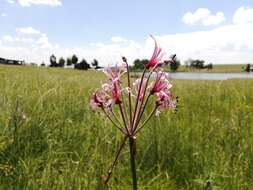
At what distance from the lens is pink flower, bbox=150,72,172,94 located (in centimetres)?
132

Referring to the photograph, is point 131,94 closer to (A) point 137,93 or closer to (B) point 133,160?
(A) point 137,93

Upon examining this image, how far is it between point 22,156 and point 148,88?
Result: 2.14 m

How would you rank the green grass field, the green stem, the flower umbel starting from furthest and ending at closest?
the green grass field, the flower umbel, the green stem

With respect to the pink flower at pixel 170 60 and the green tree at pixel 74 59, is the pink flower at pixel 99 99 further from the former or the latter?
the green tree at pixel 74 59

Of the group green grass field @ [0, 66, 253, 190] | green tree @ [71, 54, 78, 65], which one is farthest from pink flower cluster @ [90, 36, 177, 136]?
green tree @ [71, 54, 78, 65]

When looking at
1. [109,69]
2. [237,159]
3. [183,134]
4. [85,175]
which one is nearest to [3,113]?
[85,175]

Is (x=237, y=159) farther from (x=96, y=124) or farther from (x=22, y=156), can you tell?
(x=22, y=156)

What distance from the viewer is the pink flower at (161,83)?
4.33 feet

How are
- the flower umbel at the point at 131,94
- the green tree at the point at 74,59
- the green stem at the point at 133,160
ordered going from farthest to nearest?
the green tree at the point at 74,59 < the flower umbel at the point at 131,94 < the green stem at the point at 133,160

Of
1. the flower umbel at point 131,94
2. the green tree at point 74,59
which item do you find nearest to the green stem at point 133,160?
the flower umbel at point 131,94

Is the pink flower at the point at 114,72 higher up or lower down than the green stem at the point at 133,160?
higher up

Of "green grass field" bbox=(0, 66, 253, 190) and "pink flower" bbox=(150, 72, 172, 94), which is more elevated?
"pink flower" bbox=(150, 72, 172, 94)

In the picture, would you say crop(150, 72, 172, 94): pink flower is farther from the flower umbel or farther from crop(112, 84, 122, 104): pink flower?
crop(112, 84, 122, 104): pink flower

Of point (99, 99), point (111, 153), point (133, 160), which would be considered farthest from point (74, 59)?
point (133, 160)
